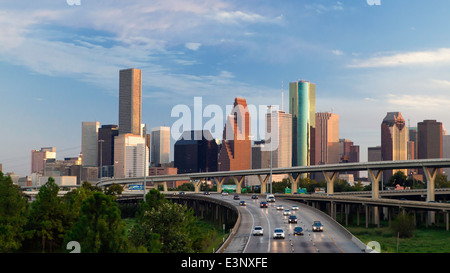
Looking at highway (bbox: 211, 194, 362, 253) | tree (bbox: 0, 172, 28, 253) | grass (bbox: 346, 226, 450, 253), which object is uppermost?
tree (bbox: 0, 172, 28, 253)

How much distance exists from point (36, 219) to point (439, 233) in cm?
8778

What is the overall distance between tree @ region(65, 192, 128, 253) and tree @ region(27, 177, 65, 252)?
19983 millimetres

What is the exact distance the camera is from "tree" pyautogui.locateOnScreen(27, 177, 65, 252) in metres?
66.1

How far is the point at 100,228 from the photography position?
42562 mm

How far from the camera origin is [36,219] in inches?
2628

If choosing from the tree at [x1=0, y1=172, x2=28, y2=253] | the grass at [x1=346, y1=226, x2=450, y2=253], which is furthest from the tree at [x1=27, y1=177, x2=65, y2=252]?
the grass at [x1=346, y1=226, x2=450, y2=253]

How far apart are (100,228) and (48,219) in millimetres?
27166

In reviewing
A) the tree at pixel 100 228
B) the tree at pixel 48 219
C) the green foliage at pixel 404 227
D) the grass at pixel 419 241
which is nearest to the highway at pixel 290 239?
the grass at pixel 419 241

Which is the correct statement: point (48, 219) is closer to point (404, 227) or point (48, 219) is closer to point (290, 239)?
point (290, 239)

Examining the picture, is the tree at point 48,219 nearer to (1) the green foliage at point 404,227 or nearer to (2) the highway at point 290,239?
(2) the highway at point 290,239

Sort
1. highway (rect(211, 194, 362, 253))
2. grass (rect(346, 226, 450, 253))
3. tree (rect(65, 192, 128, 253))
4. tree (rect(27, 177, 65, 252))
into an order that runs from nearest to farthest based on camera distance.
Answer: tree (rect(65, 192, 128, 253))
highway (rect(211, 194, 362, 253))
tree (rect(27, 177, 65, 252))
grass (rect(346, 226, 450, 253))

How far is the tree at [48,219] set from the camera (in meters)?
66.1

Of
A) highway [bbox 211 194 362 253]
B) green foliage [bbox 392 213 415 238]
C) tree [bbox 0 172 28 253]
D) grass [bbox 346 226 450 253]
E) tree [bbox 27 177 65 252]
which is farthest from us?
green foliage [bbox 392 213 415 238]

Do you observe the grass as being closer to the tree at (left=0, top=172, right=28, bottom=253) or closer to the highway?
the highway
